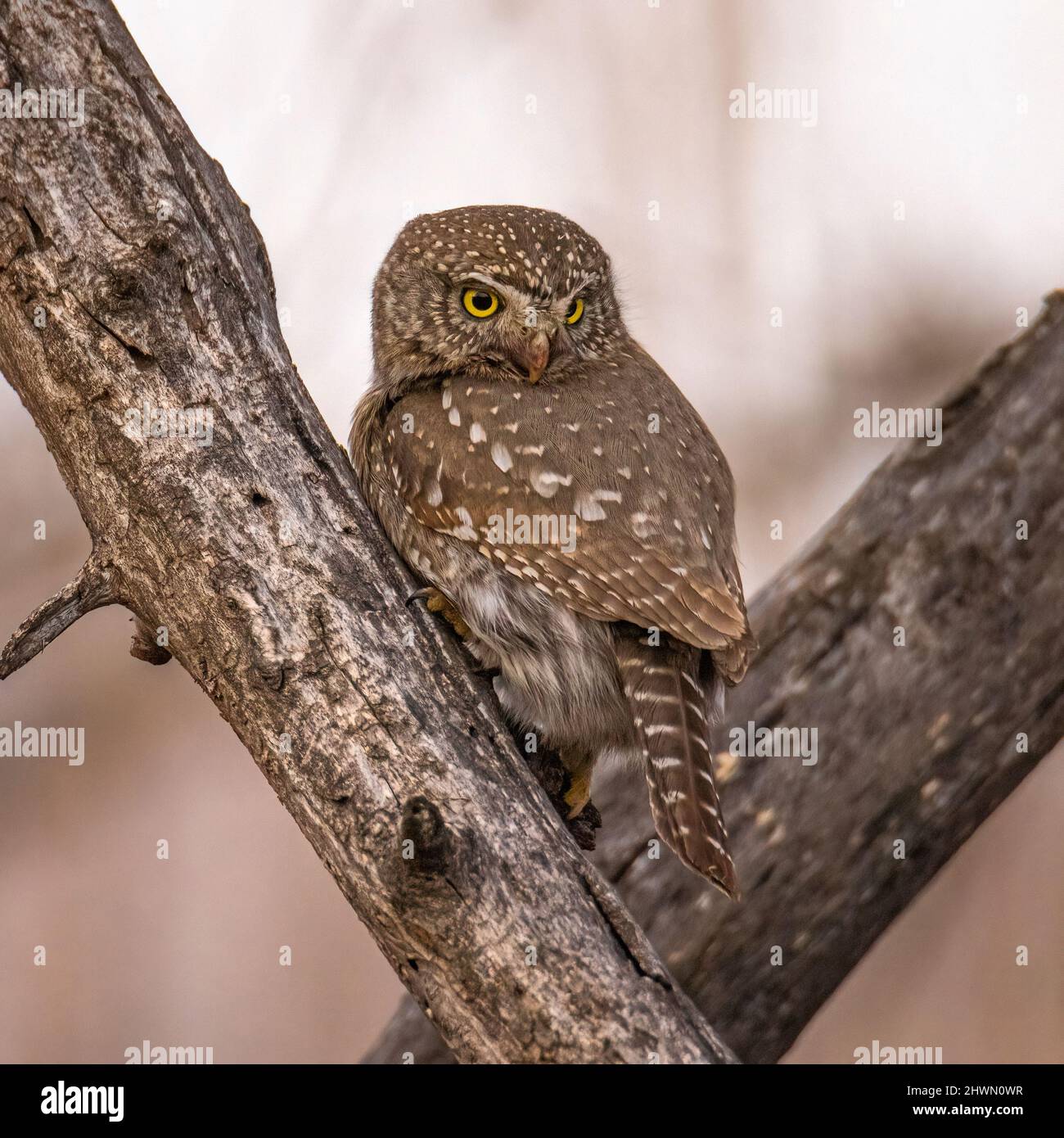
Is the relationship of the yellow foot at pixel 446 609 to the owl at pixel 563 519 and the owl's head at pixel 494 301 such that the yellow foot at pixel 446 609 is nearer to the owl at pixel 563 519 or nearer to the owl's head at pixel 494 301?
the owl at pixel 563 519

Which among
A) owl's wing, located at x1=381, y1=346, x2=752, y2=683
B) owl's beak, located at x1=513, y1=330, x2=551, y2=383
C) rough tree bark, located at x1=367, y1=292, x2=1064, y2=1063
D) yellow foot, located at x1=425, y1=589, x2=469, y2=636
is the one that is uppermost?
owl's beak, located at x1=513, y1=330, x2=551, y2=383

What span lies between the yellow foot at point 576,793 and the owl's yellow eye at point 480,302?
133cm

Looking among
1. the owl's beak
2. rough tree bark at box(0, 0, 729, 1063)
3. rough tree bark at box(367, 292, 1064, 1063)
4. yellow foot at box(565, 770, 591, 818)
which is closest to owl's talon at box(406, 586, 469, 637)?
rough tree bark at box(0, 0, 729, 1063)

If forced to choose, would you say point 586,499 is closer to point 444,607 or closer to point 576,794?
point 444,607

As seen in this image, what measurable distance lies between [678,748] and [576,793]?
66 centimetres

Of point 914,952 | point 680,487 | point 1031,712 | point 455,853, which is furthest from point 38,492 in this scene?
point 914,952

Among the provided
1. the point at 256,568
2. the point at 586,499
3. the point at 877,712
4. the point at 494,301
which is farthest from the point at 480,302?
the point at 877,712

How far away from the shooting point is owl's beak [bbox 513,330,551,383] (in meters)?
3.06

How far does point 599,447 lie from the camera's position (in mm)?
2830

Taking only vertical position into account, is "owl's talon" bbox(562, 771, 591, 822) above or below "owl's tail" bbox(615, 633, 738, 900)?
below

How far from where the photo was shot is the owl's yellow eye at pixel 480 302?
323 cm

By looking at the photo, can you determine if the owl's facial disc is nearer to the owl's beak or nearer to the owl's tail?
the owl's beak
